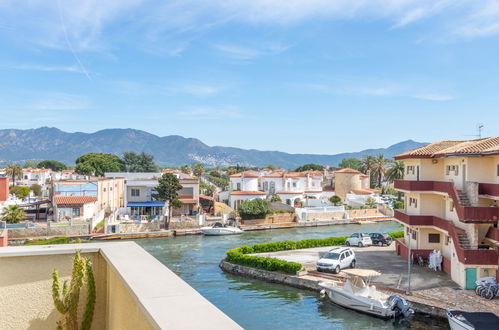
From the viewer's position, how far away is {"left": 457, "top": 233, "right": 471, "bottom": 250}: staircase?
22350 mm

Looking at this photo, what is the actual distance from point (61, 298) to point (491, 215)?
842 inches

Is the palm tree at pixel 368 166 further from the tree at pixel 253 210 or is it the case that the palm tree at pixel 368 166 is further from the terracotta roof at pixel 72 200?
the terracotta roof at pixel 72 200

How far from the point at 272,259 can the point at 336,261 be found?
4.45 metres

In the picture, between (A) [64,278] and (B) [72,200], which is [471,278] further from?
(B) [72,200]

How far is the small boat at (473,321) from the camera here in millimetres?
15922

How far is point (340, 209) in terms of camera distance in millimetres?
65438

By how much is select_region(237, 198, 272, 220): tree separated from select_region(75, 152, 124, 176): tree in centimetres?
6147

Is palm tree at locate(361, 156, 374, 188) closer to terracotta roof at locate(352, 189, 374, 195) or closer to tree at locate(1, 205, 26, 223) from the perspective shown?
terracotta roof at locate(352, 189, 374, 195)

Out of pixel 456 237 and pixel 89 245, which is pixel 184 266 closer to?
pixel 456 237

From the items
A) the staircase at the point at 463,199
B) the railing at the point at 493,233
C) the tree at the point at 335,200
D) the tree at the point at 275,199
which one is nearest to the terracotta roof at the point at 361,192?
the tree at the point at 335,200

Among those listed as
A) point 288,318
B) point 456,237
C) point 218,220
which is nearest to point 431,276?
point 456,237

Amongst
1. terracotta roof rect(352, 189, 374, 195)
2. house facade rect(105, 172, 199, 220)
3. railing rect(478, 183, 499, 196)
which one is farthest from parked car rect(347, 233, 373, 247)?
terracotta roof rect(352, 189, 374, 195)

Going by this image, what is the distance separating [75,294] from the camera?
5211 millimetres

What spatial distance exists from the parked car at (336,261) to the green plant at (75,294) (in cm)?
2279
